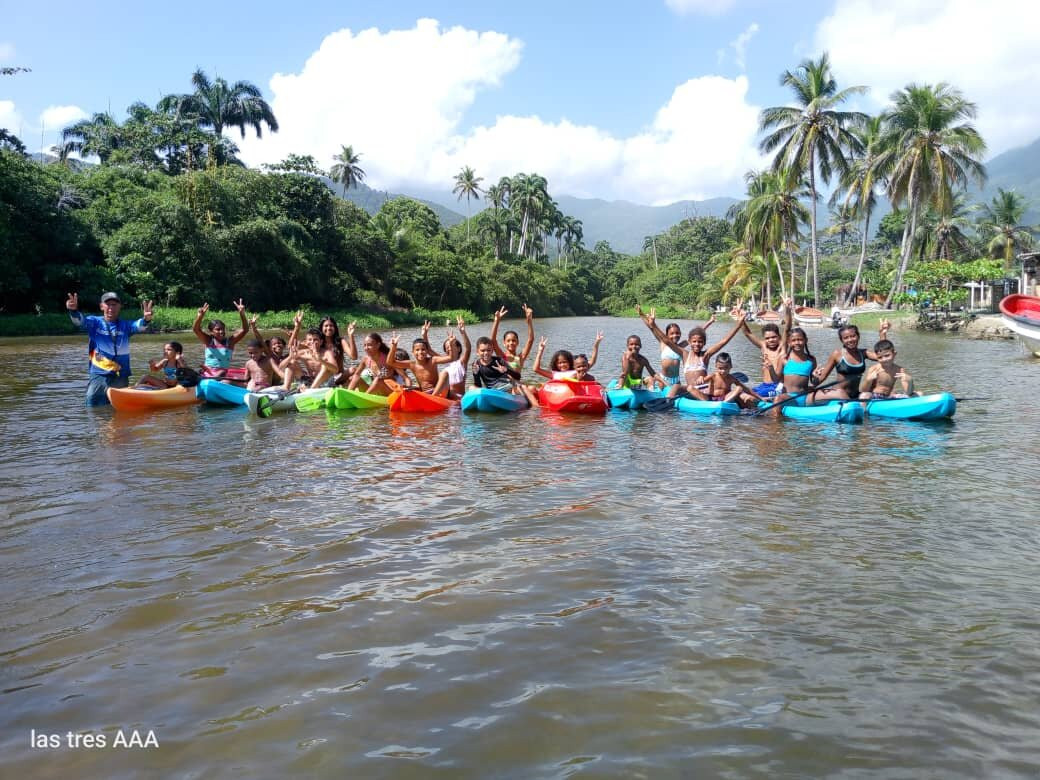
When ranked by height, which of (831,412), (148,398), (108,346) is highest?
(108,346)

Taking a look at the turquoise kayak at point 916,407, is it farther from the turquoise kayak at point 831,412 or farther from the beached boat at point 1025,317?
the beached boat at point 1025,317

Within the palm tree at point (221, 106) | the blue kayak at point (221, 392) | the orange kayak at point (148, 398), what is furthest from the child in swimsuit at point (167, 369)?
the palm tree at point (221, 106)

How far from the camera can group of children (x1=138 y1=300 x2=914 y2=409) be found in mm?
10914

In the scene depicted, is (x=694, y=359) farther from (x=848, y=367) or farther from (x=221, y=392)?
(x=221, y=392)

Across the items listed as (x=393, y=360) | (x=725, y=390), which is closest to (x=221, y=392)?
(x=393, y=360)

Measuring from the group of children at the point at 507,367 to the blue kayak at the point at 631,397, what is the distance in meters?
0.36

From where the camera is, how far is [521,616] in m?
4.05

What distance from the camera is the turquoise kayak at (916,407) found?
9953 millimetres

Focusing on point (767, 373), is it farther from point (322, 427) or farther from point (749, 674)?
point (749, 674)

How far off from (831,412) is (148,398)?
9778 mm

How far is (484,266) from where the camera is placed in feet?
210

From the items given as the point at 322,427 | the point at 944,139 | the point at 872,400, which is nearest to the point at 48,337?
the point at 322,427

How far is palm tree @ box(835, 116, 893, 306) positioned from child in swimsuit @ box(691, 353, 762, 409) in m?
30.1

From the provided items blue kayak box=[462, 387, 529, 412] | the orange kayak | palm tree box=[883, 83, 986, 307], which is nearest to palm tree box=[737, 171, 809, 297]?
palm tree box=[883, 83, 986, 307]
